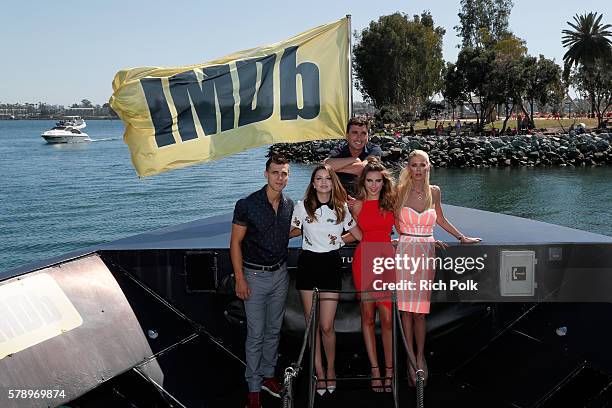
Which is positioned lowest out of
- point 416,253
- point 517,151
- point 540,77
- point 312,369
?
point 517,151

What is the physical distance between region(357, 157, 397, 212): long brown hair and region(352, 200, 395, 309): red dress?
0.04 metres

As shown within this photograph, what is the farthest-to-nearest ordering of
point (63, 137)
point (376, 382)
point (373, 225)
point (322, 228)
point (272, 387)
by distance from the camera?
point (63, 137) → point (376, 382) → point (272, 387) → point (373, 225) → point (322, 228)

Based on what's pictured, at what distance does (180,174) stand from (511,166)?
953 inches

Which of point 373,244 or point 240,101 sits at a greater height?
point 240,101

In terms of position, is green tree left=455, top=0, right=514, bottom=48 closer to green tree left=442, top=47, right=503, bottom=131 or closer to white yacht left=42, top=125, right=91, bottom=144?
green tree left=442, top=47, right=503, bottom=131

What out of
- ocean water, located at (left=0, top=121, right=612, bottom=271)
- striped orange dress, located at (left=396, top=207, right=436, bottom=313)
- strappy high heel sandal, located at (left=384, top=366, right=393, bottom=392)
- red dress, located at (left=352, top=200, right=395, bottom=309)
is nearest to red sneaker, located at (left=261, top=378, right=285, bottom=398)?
strappy high heel sandal, located at (left=384, top=366, right=393, bottom=392)

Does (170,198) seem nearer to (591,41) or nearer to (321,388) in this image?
(321,388)

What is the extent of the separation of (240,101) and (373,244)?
219cm

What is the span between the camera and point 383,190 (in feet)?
16.0

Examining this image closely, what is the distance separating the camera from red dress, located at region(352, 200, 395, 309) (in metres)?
4.81

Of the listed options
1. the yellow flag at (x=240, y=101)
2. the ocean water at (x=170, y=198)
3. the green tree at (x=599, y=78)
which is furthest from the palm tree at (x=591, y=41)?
the yellow flag at (x=240, y=101)

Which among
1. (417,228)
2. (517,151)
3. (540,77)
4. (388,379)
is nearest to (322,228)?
(417,228)

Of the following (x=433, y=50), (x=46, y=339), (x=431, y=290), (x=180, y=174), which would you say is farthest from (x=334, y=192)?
(x=433, y=50)

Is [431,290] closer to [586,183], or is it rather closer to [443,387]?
[443,387]
